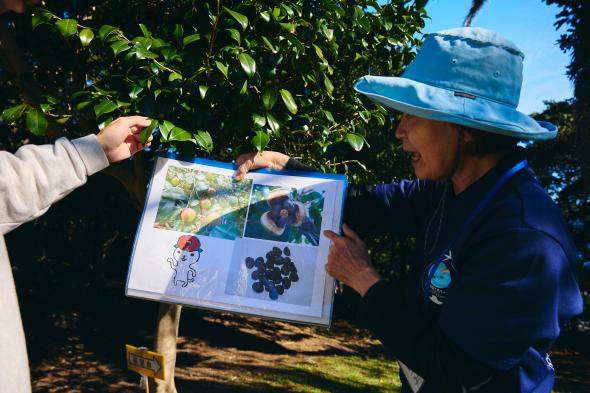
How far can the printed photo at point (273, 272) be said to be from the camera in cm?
187

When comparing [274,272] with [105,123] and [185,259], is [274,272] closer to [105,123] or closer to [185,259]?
[185,259]

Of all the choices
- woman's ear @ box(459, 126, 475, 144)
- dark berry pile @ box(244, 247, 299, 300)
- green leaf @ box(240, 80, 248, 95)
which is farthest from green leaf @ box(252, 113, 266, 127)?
woman's ear @ box(459, 126, 475, 144)

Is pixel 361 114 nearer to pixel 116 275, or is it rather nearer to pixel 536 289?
pixel 536 289

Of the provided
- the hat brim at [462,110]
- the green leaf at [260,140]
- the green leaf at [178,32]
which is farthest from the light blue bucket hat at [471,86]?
the green leaf at [178,32]

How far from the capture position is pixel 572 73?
880 cm

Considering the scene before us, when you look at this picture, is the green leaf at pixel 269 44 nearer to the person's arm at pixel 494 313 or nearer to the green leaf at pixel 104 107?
the green leaf at pixel 104 107

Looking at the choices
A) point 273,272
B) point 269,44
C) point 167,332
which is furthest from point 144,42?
point 167,332

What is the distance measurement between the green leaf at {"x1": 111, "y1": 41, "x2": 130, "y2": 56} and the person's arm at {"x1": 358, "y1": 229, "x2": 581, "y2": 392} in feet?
5.19

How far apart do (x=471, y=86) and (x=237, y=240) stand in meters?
1.12

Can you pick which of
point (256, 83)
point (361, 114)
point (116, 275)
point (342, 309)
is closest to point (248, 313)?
point (256, 83)

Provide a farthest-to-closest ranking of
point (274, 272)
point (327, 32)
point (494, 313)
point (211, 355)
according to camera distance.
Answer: point (211, 355)
point (327, 32)
point (274, 272)
point (494, 313)

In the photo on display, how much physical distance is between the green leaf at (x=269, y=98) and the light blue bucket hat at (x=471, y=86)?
0.69 m

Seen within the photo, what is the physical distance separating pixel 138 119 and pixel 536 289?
1559mm

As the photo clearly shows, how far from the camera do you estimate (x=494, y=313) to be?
1167 mm
